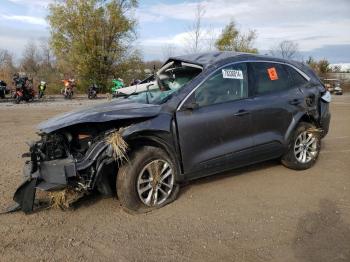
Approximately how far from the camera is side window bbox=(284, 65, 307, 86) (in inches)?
256

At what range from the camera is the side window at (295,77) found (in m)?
6.50

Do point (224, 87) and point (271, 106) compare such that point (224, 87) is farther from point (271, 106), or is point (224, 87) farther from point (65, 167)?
point (65, 167)

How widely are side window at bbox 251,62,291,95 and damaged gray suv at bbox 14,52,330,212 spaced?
2 centimetres

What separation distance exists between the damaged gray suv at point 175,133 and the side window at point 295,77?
25mm

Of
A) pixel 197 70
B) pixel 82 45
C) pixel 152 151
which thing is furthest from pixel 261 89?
pixel 82 45

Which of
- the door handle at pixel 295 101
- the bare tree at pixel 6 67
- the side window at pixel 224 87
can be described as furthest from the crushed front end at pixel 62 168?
the bare tree at pixel 6 67

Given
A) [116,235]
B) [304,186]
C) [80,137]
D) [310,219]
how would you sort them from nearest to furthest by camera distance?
1. [116,235]
2. [310,219]
3. [80,137]
4. [304,186]

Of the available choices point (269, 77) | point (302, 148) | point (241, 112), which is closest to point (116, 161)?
point (241, 112)

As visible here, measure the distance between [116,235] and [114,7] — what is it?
30114 millimetres

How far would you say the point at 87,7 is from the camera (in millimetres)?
31375

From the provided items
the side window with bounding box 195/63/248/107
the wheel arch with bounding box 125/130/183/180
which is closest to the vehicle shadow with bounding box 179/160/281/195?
the wheel arch with bounding box 125/130/183/180

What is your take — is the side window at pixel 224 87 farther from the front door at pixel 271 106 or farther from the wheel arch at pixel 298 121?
the wheel arch at pixel 298 121

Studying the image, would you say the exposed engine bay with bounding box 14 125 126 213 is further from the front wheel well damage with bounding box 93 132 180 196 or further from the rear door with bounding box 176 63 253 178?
the rear door with bounding box 176 63 253 178

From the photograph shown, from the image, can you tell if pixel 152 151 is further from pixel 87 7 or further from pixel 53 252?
pixel 87 7
